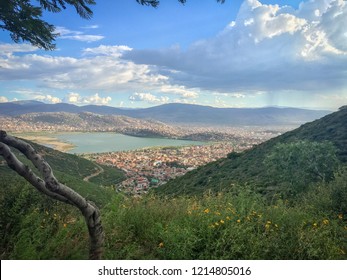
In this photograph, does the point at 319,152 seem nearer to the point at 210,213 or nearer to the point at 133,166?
the point at 210,213

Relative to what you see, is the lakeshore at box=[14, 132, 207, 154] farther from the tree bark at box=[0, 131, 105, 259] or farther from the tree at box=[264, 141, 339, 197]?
the tree bark at box=[0, 131, 105, 259]

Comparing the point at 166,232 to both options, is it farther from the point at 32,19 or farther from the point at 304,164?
the point at 304,164

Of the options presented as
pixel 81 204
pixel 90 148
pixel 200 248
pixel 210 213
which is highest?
pixel 81 204

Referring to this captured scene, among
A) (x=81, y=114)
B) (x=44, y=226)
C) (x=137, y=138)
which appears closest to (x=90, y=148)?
(x=81, y=114)

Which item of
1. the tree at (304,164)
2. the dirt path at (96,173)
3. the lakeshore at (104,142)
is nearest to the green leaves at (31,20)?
the tree at (304,164)

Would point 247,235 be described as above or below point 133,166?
above

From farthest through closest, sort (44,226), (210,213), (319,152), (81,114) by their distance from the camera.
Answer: (81,114) < (319,152) < (210,213) < (44,226)

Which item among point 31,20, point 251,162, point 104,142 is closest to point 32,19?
point 31,20

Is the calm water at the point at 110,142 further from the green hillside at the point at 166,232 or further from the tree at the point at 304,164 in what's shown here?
the green hillside at the point at 166,232
